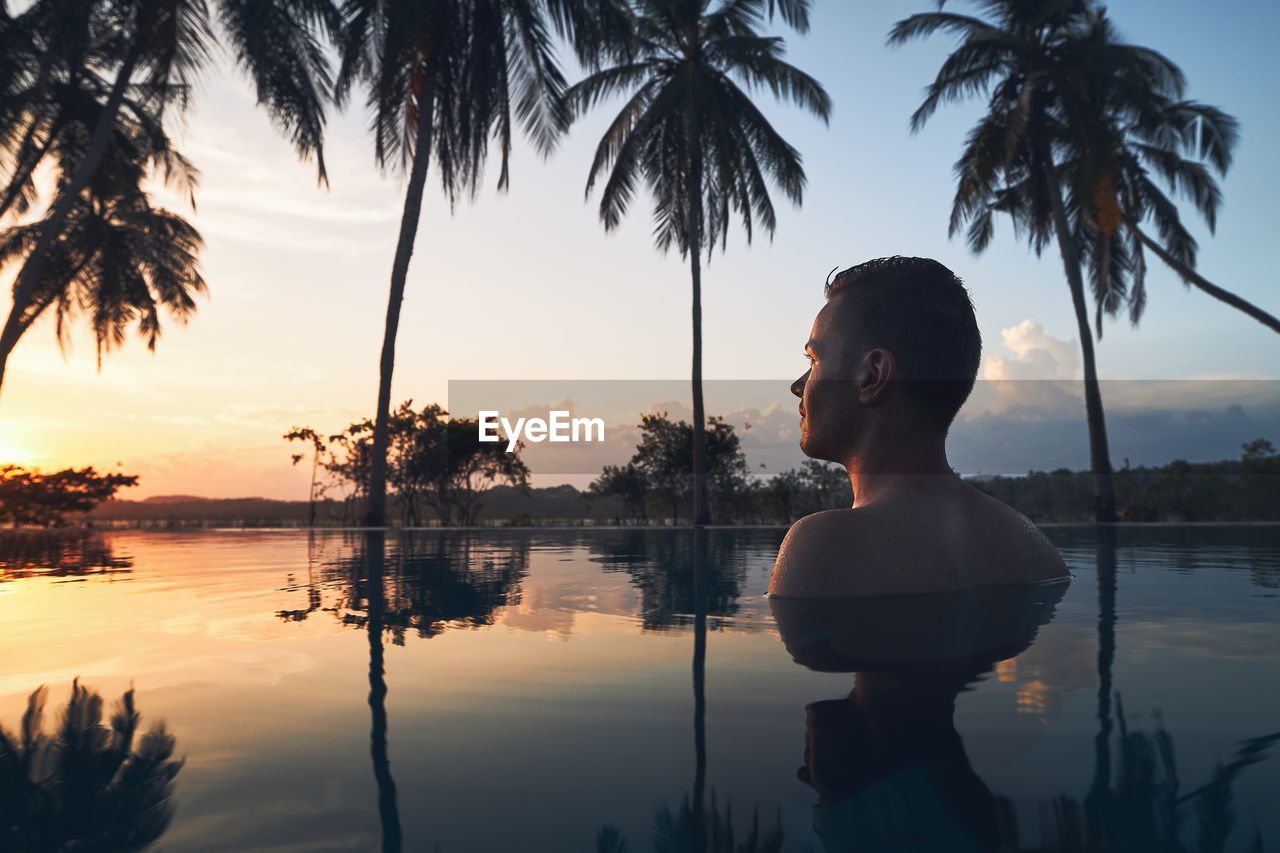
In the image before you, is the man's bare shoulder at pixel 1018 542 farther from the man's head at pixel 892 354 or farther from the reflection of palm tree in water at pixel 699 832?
the reflection of palm tree in water at pixel 699 832

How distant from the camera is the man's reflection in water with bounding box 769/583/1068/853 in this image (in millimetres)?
1033

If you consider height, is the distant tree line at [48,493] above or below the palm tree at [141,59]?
below

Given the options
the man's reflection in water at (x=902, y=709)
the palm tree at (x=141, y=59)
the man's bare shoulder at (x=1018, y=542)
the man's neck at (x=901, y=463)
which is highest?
the palm tree at (x=141, y=59)

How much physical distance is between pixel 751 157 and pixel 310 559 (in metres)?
12.6

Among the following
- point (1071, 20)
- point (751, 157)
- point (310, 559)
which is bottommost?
point (310, 559)

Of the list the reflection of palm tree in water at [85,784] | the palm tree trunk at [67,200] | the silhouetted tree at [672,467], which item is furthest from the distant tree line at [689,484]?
the reflection of palm tree in water at [85,784]

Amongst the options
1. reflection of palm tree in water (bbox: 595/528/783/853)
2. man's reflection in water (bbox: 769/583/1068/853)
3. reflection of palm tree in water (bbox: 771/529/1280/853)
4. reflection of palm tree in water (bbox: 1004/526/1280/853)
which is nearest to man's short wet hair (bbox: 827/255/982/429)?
man's reflection in water (bbox: 769/583/1068/853)

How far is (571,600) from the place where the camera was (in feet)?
11.9

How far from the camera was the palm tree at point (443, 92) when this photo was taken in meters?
13.5

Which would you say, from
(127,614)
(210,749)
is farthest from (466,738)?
(127,614)

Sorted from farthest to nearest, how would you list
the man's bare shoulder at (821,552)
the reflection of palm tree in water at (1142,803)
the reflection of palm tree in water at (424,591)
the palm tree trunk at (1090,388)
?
the palm tree trunk at (1090,388) < the reflection of palm tree in water at (424,591) < the man's bare shoulder at (821,552) < the reflection of palm tree in water at (1142,803)

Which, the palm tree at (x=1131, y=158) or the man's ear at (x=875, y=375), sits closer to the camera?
the man's ear at (x=875, y=375)

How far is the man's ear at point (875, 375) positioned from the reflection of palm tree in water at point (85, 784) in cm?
209

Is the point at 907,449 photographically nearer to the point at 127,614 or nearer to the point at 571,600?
the point at 571,600
